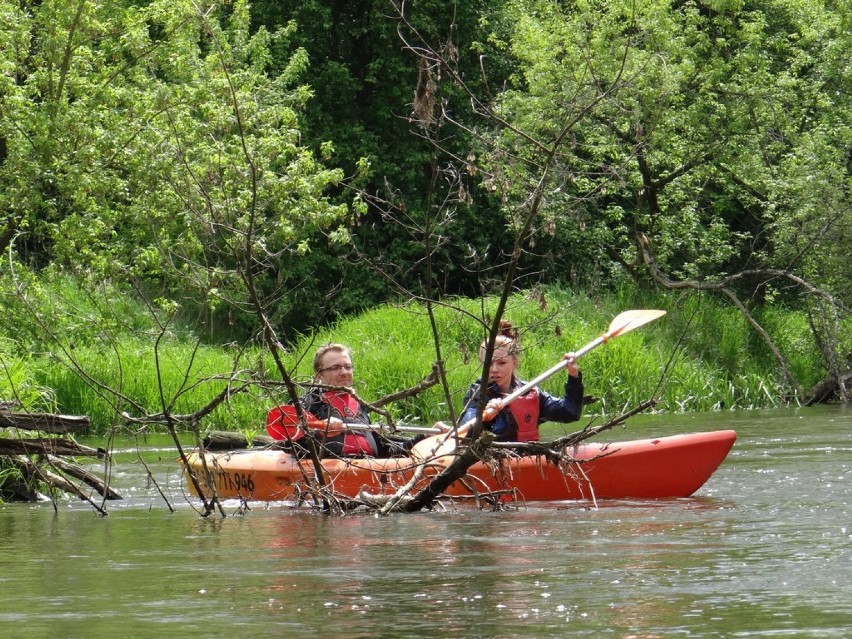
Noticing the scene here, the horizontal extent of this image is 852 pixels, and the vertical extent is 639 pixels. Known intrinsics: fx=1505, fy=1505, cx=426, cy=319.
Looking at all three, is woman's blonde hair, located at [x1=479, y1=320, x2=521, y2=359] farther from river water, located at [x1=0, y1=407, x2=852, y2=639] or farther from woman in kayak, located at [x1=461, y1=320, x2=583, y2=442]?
river water, located at [x1=0, y1=407, x2=852, y2=639]

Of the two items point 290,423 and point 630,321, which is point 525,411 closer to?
point 630,321

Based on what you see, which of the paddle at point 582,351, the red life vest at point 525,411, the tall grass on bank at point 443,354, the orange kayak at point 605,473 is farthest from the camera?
the tall grass on bank at point 443,354

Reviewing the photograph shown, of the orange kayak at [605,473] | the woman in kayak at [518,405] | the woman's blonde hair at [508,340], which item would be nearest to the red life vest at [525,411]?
the woman in kayak at [518,405]

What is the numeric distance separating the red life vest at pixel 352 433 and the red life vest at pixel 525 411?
33.9 inches

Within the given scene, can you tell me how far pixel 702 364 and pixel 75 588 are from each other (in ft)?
42.2

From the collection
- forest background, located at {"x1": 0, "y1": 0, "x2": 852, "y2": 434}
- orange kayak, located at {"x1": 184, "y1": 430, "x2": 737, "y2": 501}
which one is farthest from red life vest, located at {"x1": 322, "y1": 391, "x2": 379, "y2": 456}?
forest background, located at {"x1": 0, "y1": 0, "x2": 852, "y2": 434}

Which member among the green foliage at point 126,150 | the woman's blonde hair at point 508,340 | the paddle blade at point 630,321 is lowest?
the woman's blonde hair at point 508,340

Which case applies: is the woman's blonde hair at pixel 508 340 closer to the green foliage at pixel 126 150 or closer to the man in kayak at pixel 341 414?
the man in kayak at pixel 341 414

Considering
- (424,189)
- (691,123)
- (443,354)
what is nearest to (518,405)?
(443,354)

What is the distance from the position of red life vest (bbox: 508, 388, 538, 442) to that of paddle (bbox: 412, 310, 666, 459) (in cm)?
5

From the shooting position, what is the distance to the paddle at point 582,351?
8109mm

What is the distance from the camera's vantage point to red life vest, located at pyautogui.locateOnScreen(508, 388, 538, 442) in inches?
337

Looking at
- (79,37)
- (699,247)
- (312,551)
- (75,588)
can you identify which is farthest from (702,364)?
(75,588)

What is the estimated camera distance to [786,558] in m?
5.65
